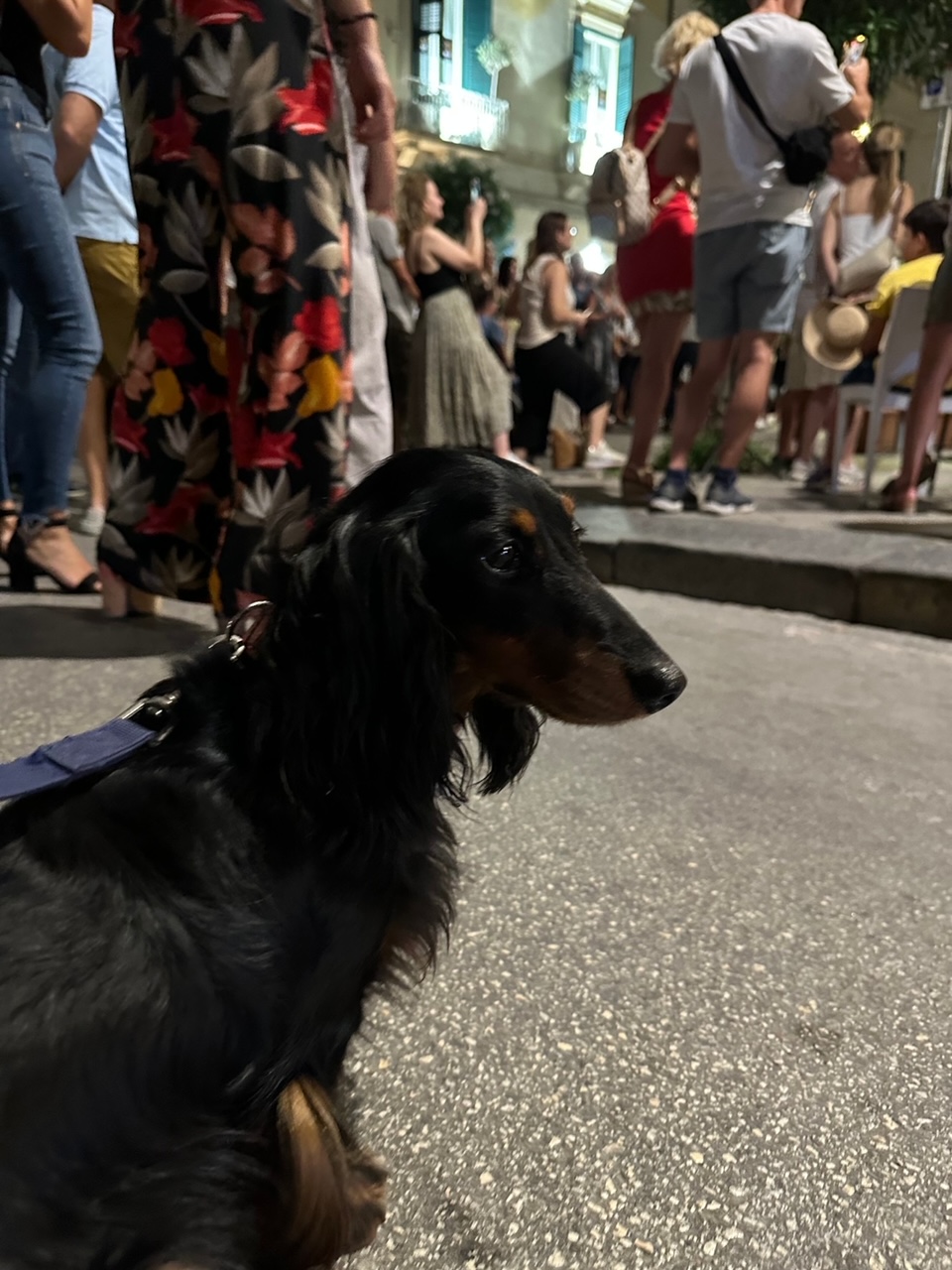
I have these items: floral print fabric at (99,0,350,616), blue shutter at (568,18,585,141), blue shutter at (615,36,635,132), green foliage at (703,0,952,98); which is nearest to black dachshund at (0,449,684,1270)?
floral print fabric at (99,0,350,616)

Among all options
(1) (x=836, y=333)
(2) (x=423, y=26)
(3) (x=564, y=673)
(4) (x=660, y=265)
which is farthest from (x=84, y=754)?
(2) (x=423, y=26)

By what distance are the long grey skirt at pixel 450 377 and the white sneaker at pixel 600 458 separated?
7.15 ft

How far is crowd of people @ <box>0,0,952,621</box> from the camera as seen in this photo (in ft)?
7.39

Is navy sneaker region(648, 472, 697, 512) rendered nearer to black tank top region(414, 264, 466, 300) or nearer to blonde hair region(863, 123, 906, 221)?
black tank top region(414, 264, 466, 300)

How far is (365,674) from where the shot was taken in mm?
988

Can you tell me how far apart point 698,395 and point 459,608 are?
3.75m

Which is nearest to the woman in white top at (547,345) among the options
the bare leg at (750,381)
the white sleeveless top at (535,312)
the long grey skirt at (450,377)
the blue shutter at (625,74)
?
the white sleeveless top at (535,312)

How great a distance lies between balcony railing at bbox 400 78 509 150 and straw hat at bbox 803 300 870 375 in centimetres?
1359

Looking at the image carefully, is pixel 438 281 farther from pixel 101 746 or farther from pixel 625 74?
pixel 625 74

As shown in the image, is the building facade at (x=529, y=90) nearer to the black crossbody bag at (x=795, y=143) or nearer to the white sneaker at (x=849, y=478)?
the white sneaker at (x=849, y=478)

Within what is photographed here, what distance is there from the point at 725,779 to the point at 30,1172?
1.69m

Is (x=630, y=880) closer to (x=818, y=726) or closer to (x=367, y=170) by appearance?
(x=818, y=726)

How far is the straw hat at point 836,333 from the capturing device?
18.1 feet

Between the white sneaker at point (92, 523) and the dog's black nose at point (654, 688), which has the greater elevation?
the dog's black nose at point (654, 688)
